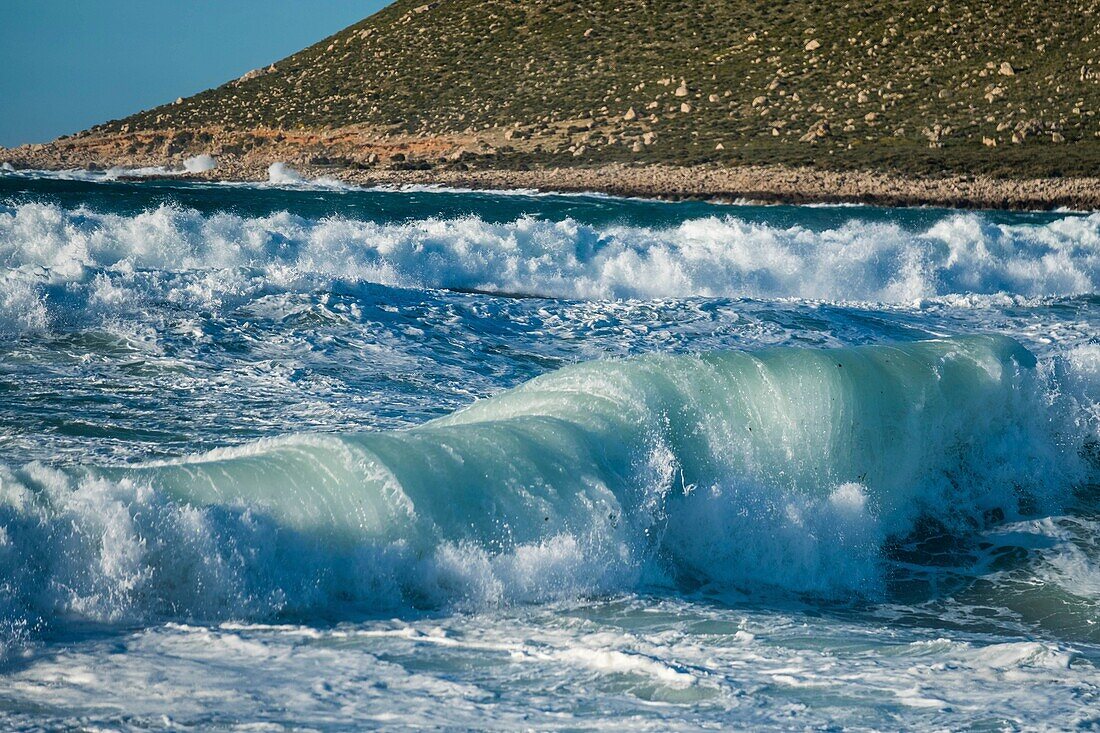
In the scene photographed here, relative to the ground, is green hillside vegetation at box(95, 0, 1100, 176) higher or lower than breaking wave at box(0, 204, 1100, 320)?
higher

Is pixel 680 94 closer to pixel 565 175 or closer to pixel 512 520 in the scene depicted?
pixel 565 175

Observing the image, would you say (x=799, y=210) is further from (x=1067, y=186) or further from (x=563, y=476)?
(x=563, y=476)

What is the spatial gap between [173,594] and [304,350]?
5.67m

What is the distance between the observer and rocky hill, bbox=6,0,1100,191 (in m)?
48.7

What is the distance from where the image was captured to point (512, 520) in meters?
5.84

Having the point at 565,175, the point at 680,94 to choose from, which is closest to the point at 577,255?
the point at 565,175

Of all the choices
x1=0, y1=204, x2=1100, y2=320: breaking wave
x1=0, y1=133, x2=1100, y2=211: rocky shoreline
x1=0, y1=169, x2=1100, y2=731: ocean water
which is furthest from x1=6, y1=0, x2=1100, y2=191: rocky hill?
x1=0, y1=169, x2=1100, y2=731: ocean water

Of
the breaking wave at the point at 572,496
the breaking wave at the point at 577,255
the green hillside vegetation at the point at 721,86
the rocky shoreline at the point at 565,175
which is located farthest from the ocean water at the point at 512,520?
the green hillside vegetation at the point at 721,86

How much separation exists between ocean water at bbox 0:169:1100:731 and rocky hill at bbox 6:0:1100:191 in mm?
36178

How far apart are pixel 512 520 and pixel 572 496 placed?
0.40 meters

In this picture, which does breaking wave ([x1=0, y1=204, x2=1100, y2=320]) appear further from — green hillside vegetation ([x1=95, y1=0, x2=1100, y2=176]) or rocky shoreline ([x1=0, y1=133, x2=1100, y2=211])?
green hillside vegetation ([x1=95, y1=0, x2=1100, y2=176])

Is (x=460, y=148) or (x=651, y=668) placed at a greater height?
(x=460, y=148)

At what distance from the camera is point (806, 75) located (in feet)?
184

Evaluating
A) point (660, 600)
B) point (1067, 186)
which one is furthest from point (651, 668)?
point (1067, 186)
